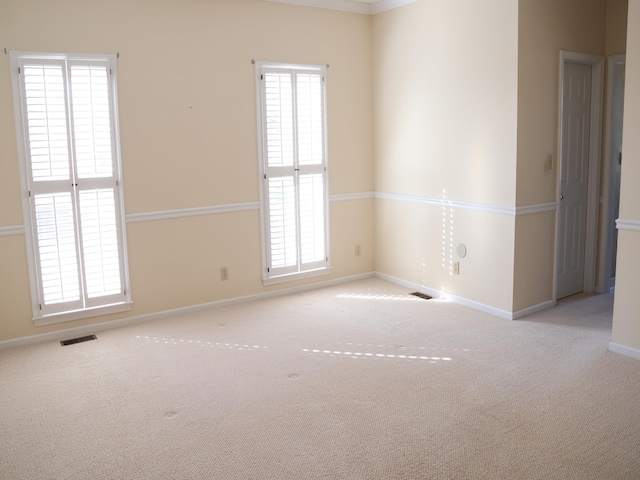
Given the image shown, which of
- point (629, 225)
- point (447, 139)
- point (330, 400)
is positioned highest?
point (447, 139)

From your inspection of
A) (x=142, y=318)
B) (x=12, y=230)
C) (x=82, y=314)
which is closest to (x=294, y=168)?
(x=142, y=318)

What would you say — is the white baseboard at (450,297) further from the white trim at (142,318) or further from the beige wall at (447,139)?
the white trim at (142,318)

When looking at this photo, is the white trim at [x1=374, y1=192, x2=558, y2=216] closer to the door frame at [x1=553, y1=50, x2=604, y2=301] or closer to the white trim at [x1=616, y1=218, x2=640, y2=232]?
the door frame at [x1=553, y1=50, x2=604, y2=301]

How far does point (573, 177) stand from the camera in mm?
5238

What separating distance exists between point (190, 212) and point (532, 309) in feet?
10.1

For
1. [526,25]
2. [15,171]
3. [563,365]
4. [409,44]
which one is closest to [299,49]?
[409,44]

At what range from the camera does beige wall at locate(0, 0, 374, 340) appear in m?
4.32

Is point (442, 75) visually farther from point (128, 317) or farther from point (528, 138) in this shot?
point (128, 317)

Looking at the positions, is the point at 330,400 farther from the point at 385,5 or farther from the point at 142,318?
the point at 385,5

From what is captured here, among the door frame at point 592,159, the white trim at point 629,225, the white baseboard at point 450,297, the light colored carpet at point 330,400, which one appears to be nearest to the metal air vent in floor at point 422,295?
the white baseboard at point 450,297

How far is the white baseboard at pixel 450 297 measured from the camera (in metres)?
4.89

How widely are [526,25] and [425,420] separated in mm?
3154

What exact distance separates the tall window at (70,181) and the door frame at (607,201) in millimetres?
4324

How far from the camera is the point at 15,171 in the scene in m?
4.27
